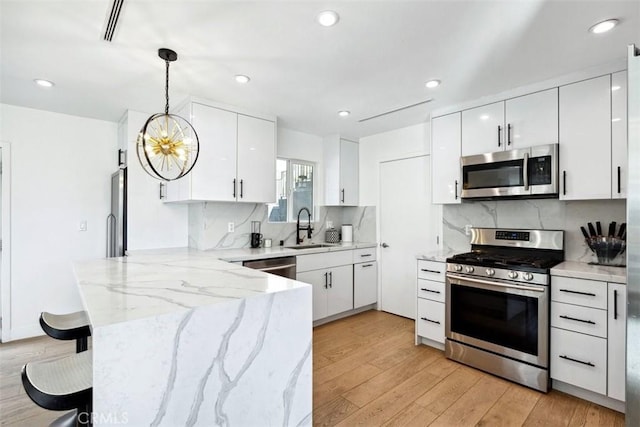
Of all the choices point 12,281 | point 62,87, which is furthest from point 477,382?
point 12,281

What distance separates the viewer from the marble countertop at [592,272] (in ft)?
6.87

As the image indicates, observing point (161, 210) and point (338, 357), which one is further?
point (161, 210)

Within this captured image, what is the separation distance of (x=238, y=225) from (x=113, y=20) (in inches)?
91.1

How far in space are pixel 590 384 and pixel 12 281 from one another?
201 inches

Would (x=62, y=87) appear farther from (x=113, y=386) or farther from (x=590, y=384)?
(x=590, y=384)

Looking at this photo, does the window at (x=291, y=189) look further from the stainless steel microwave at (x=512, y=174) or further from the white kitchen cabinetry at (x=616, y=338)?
the white kitchen cabinetry at (x=616, y=338)

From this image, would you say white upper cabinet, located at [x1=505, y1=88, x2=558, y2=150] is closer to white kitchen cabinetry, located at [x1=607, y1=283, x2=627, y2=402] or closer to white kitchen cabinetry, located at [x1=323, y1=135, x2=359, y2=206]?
white kitchen cabinetry, located at [x1=607, y1=283, x2=627, y2=402]

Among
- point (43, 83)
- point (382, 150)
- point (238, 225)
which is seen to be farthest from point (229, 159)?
point (382, 150)

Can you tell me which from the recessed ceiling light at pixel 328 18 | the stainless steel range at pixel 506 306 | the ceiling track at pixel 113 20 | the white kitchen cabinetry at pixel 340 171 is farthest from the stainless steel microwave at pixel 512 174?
the ceiling track at pixel 113 20

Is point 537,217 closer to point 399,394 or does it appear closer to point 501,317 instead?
point 501,317

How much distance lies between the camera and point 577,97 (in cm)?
245

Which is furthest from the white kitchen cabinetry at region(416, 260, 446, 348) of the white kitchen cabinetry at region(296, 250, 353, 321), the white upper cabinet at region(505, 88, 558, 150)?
the white upper cabinet at region(505, 88, 558, 150)

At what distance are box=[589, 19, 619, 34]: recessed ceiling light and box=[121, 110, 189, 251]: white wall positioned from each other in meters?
3.81

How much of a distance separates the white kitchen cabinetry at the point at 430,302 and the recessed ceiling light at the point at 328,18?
2245 mm
